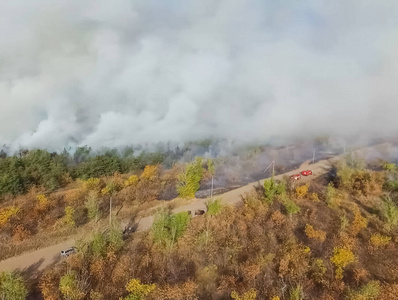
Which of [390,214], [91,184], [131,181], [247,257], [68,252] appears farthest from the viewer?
[131,181]

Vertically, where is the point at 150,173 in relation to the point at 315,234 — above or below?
above

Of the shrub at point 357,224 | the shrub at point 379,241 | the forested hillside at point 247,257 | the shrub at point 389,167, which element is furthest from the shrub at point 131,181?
the shrub at point 389,167

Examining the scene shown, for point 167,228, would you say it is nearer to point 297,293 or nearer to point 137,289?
point 137,289

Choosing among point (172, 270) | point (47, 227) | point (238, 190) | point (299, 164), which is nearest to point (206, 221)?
point (172, 270)

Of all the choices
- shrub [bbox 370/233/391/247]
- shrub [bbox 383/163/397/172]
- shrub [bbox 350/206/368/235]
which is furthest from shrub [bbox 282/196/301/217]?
shrub [bbox 383/163/397/172]

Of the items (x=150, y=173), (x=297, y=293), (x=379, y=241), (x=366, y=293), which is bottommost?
(x=379, y=241)

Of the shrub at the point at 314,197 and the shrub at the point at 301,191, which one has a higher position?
the shrub at the point at 301,191

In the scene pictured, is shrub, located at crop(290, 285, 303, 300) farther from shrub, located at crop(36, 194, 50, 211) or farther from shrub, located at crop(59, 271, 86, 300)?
shrub, located at crop(36, 194, 50, 211)

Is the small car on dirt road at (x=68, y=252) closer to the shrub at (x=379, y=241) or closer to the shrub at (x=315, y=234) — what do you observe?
the shrub at (x=315, y=234)

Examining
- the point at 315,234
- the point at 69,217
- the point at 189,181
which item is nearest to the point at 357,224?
the point at 315,234

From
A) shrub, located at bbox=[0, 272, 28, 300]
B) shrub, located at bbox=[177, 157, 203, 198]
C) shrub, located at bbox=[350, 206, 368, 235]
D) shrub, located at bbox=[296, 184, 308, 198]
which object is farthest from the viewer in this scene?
shrub, located at bbox=[177, 157, 203, 198]

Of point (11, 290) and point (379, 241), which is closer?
point (11, 290)
